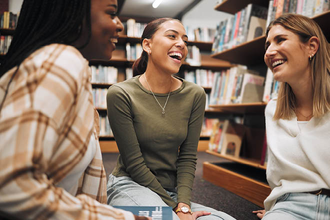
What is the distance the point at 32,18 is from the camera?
1.90 feet

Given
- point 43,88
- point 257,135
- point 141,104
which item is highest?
point 43,88

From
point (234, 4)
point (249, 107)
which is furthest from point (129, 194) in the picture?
point (234, 4)

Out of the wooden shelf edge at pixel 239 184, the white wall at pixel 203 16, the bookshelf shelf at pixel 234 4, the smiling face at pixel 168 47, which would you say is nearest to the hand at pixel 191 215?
the smiling face at pixel 168 47

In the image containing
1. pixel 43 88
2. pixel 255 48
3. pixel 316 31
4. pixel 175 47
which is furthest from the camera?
pixel 255 48

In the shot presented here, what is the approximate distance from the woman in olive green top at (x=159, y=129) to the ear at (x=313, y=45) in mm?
518

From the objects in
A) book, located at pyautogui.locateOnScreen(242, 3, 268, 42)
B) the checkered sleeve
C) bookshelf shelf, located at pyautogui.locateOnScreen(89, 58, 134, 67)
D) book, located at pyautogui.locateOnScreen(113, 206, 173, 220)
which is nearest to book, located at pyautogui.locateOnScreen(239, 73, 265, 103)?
book, located at pyautogui.locateOnScreen(242, 3, 268, 42)

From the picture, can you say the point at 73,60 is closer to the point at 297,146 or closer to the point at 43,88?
the point at 43,88

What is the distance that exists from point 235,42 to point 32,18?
6.42 ft

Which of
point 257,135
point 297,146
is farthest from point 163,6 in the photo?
point 297,146

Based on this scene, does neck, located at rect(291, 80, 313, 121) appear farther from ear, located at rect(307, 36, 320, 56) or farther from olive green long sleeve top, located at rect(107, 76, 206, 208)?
olive green long sleeve top, located at rect(107, 76, 206, 208)

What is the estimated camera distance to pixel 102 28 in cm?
63

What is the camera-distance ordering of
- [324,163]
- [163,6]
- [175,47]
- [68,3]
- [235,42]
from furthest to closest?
[163,6] < [235,42] < [175,47] < [324,163] < [68,3]

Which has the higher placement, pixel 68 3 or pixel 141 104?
pixel 68 3

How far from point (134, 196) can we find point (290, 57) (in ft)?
2.95
